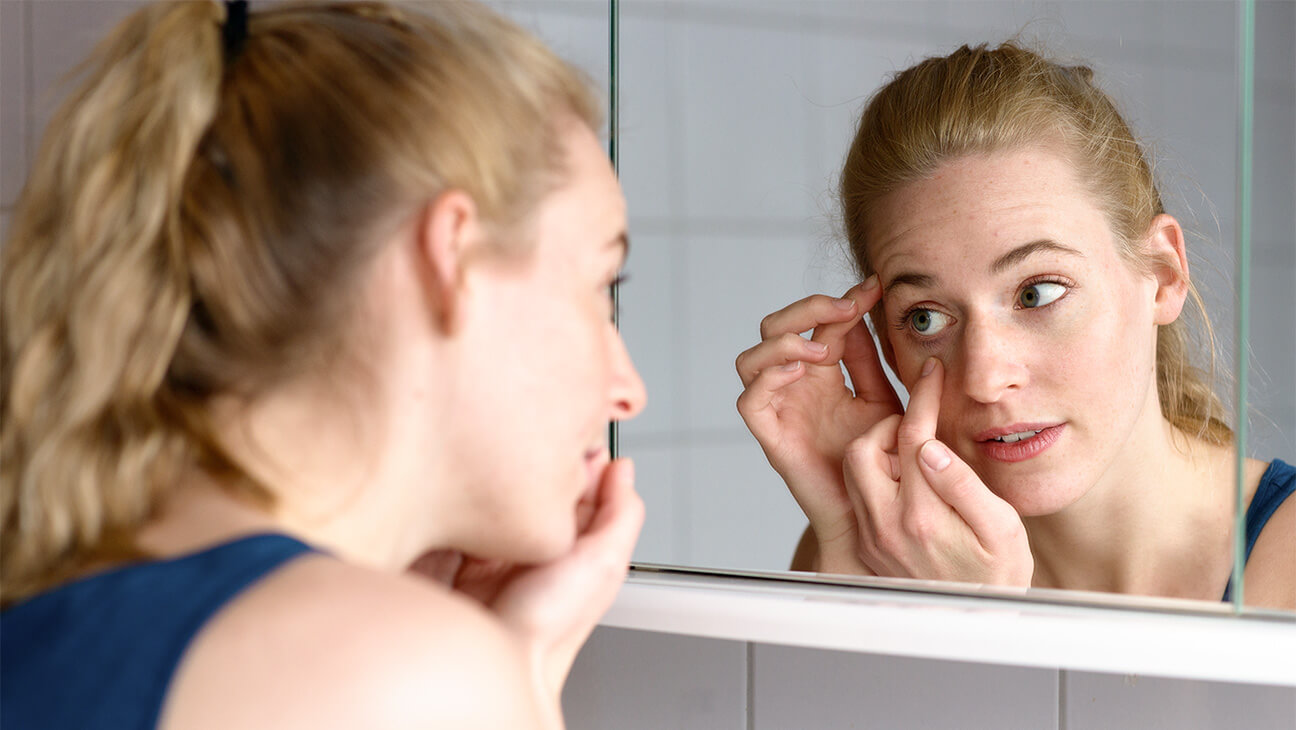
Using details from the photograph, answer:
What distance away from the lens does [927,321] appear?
2.07 ft

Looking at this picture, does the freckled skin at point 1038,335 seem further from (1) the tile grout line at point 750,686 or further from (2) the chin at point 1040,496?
(1) the tile grout line at point 750,686

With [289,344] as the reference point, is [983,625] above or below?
below

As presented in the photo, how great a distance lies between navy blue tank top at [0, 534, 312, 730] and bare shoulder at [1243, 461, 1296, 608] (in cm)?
45

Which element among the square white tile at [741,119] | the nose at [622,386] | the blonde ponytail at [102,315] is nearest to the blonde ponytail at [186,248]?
the blonde ponytail at [102,315]

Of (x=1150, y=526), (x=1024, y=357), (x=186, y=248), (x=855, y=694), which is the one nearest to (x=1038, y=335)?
(x=1024, y=357)

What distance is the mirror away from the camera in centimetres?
54

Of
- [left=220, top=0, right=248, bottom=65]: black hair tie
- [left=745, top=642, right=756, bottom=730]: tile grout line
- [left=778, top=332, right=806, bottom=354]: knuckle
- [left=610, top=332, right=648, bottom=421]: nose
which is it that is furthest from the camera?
[left=745, top=642, right=756, bottom=730]: tile grout line

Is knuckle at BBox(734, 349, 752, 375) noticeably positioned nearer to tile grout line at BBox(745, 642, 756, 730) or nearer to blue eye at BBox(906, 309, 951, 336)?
blue eye at BBox(906, 309, 951, 336)

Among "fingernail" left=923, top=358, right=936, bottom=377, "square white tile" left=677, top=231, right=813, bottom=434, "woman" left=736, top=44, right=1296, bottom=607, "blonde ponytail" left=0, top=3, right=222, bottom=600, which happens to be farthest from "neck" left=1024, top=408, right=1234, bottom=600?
"blonde ponytail" left=0, top=3, right=222, bottom=600

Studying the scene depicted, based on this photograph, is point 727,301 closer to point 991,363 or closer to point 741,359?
point 741,359

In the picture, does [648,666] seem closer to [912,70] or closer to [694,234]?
[694,234]

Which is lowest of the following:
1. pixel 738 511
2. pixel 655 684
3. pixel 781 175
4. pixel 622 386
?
pixel 655 684

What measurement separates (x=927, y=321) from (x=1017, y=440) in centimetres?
8

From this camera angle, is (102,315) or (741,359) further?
(741,359)
